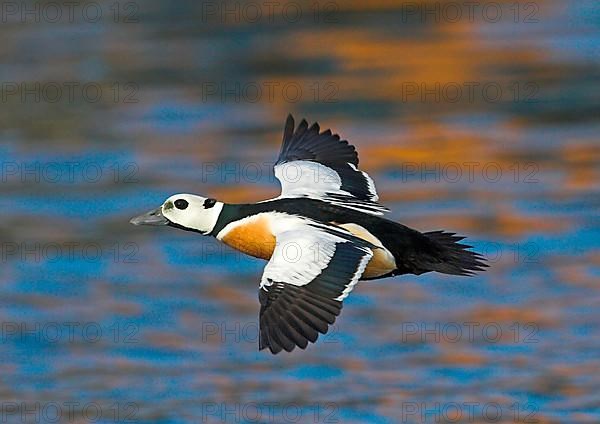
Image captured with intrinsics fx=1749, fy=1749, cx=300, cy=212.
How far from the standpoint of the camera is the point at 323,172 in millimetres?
10578

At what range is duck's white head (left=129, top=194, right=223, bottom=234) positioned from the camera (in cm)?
982

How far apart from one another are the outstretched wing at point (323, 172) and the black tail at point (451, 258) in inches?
17.7

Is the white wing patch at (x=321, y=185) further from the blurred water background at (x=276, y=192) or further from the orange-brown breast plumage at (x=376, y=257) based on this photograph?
the blurred water background at (x=276, y=192)

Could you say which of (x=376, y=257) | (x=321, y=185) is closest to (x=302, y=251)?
(x=376, y=257)

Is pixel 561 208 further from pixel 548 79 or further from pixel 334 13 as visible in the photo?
pixel 334 13

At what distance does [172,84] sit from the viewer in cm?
2489

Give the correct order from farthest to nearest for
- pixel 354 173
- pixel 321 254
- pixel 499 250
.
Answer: pixel 499 250 → pixel 354 173 → pixel 321 254

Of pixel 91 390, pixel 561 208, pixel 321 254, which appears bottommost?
pixel 91 390

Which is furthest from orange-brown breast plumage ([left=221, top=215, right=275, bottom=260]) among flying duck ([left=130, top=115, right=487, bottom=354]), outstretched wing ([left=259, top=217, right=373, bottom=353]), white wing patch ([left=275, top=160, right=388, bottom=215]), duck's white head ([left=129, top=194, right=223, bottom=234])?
white wing patch ([left=275, top=160, right=388, bottom=215])

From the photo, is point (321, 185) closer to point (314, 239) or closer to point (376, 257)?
point (376, 257)

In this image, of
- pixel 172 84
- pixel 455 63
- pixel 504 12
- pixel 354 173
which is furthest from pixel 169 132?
pixel 354 173

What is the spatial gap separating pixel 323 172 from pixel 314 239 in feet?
5.21

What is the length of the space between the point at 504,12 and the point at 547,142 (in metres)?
6.35

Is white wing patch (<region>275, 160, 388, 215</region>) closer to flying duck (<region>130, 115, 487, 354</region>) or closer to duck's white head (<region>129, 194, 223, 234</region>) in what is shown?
flying duck (<region>130, 115, 487, 354</region>)
